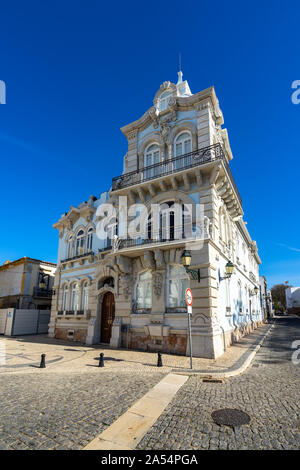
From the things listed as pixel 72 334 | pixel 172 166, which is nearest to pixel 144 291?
pixel 172 166

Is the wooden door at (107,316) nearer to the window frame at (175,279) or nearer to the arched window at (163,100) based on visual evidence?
the window frame at (175,279)

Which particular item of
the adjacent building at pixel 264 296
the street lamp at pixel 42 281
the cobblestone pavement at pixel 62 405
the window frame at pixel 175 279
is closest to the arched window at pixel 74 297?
the window frame at pixel 175 279

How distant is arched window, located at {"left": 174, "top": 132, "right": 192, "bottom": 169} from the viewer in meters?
14.2

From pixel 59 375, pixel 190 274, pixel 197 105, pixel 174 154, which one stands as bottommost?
pixel 59 375

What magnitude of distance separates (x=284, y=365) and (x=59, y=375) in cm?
822

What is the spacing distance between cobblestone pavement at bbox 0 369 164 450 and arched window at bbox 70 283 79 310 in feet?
34.3

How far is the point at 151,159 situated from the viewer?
53.6ft

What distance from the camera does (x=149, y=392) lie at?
21.5ft

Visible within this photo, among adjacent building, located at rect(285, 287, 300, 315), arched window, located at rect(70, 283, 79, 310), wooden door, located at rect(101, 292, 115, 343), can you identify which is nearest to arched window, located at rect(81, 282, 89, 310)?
arched window, located at rect(70, 283, 79, 310)

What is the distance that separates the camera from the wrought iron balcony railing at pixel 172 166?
1325 centimetres

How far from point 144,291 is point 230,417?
9340 mm

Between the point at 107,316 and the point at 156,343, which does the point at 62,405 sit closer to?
the point at 156,343
